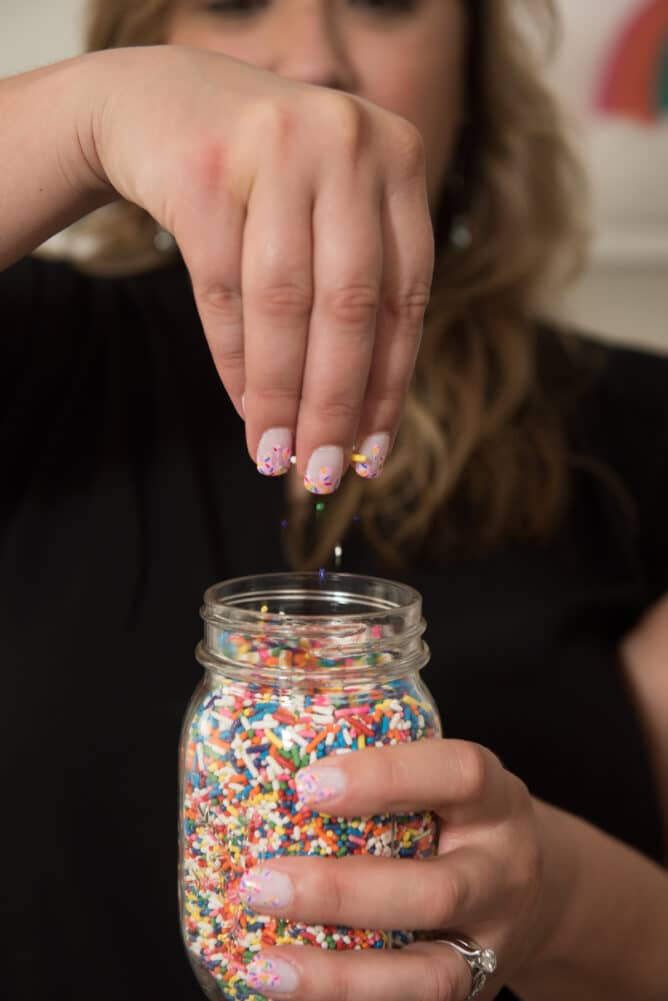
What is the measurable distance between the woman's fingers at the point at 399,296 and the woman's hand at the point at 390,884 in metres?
0.20

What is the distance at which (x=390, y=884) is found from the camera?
540mm

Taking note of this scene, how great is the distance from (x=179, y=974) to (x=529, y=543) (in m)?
0.61

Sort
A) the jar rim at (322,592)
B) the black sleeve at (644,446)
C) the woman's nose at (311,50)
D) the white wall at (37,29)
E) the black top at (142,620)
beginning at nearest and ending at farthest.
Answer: the jar rim at (322,592) → the black top at (142,620) → the woman's nose at (311,50) → the black sleeve at (644,446) → the white wall at (37,29)

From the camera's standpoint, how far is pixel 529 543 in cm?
118

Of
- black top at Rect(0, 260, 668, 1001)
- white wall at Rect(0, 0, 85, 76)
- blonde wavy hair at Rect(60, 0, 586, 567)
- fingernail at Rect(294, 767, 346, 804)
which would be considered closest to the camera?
fingernail at Rect(294, 767, 346, 804)

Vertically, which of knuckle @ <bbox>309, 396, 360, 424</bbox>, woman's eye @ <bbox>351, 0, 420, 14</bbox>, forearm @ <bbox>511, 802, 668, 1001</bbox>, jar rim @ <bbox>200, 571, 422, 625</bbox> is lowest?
forearm @ <bbox>511, 802, 668, 1001</bbox>

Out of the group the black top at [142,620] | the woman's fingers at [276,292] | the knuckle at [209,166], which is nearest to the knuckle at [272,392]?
the woman's fingers at [276,292]

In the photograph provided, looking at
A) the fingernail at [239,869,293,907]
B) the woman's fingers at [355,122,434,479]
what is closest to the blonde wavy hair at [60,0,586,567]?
the woman's fingers at [355,122,434,479]

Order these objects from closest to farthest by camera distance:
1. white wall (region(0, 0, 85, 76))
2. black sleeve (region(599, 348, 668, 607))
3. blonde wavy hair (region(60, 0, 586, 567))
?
blonde wavy hair (region(60, 0, 586, 567)) → black sleeve (region(599, 348, 668, 607)) → white wall (region(0, 0, 85, 76))

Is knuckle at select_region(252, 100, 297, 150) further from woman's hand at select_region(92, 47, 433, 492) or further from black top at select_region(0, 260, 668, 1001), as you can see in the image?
black top at select_region(0, 260, 668, 1001)

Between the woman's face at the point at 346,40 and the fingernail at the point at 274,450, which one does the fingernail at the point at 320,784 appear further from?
the woman's face at the point at 346,40

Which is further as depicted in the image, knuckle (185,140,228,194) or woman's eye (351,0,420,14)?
woman's eye (351,0,420,14)

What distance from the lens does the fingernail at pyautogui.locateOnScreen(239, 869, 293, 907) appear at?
0.53m

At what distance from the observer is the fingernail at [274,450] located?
23.7 inches
